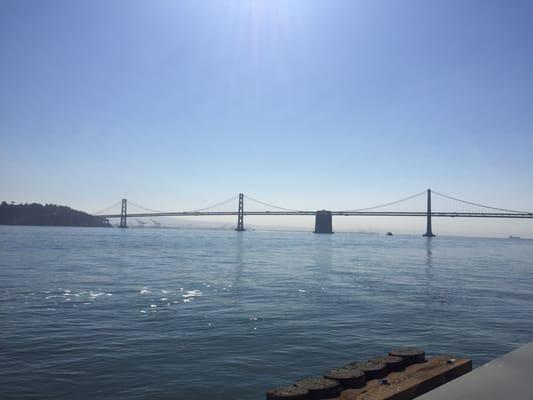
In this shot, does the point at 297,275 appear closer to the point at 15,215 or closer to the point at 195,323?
the point at 195,323

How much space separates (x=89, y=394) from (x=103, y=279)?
517 inches

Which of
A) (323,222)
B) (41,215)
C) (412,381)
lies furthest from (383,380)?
(41,215)

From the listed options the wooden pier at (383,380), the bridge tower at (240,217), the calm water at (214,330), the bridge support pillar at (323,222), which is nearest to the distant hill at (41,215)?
the bridge tower at (240,217)

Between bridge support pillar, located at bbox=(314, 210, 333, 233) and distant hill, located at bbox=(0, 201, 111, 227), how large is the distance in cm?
9089

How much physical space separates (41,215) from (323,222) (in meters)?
105

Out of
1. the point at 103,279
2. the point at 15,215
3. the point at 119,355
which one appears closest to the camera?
the point at 119,355

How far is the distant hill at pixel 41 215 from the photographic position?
16300cm

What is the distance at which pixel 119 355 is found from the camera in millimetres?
7230

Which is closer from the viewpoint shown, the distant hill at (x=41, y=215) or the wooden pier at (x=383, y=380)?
the wooden pier at (x=383, y=380)

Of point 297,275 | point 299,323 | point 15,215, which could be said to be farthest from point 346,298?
point 15,215

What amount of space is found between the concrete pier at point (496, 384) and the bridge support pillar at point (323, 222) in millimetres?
128215

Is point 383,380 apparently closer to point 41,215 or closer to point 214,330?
point 214,330

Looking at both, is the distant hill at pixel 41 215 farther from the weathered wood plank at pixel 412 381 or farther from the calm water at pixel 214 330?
the weathered wood plank at pixel 412 381

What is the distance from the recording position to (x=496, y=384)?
3354 millimetres
